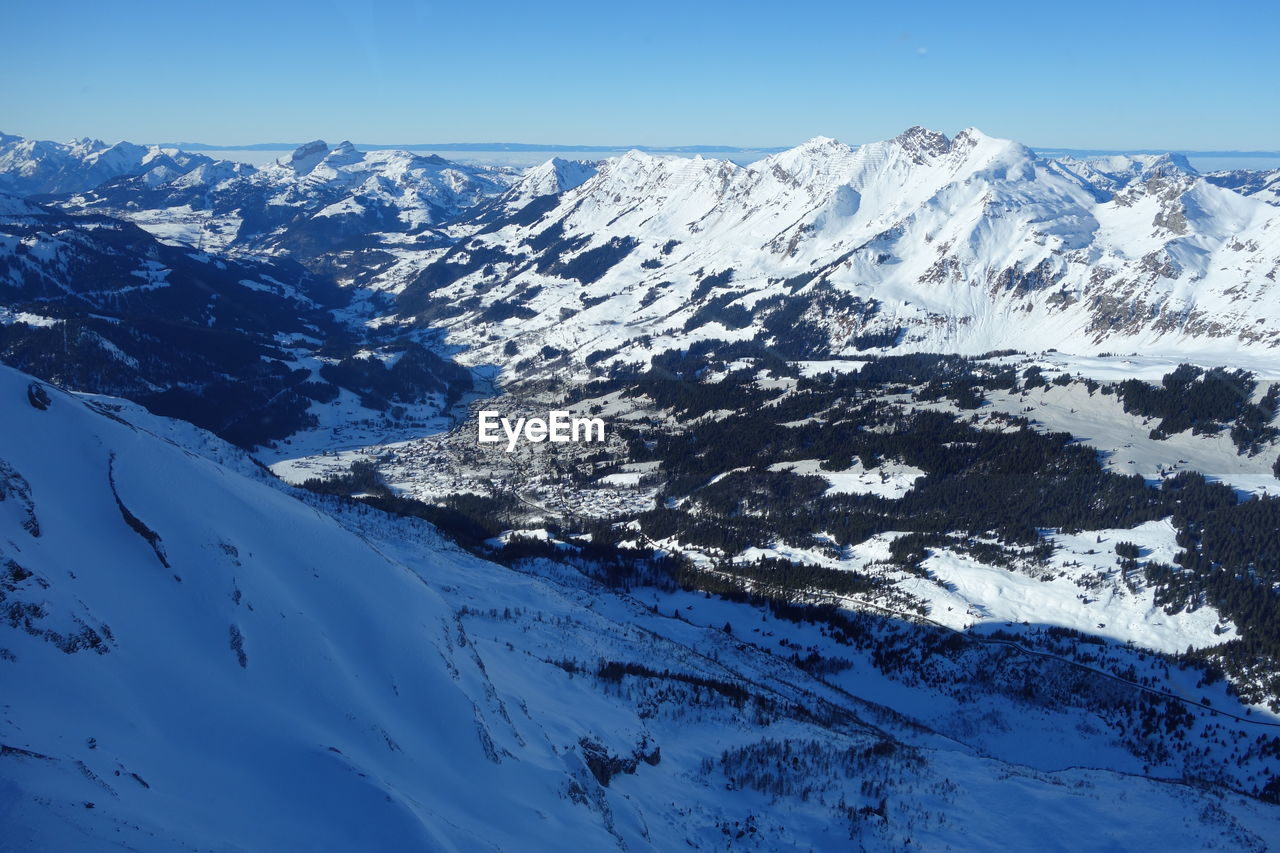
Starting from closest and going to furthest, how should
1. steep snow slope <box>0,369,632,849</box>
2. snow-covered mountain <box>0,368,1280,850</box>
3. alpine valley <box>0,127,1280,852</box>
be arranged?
steep snow slope <box>0,369,632,849</box> → snow-covered mountain <box>0,368,1280,850</box> → alpine valley <box>0,127,1280,852</box>

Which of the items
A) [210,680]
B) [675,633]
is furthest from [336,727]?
[675,633]

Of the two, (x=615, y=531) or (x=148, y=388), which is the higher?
(x=148, y=388)

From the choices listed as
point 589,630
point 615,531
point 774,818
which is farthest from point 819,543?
point 774,818

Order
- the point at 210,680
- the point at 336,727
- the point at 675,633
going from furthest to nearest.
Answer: the point at 675,633 → the point at 336,727 → the point at 210,680

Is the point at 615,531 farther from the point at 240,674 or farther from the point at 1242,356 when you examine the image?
the point at 1242,356

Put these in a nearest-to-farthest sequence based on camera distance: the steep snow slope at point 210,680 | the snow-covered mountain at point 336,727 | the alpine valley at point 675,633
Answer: the steep snow slope at point 210,680, the snow-covered mountain at point 336,727, the alpine valley at point 675,633

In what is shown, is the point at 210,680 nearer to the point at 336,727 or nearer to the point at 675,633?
the point at 336,727

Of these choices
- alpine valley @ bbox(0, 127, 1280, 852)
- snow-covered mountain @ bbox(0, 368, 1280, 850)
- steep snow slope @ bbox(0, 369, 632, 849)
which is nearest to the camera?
steep snow slope @ bbox(0, 369, 632, 849)

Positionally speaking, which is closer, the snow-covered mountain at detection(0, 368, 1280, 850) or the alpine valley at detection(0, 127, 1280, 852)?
the snow-covered mountain at detection(0, 368, 1280, 850)
